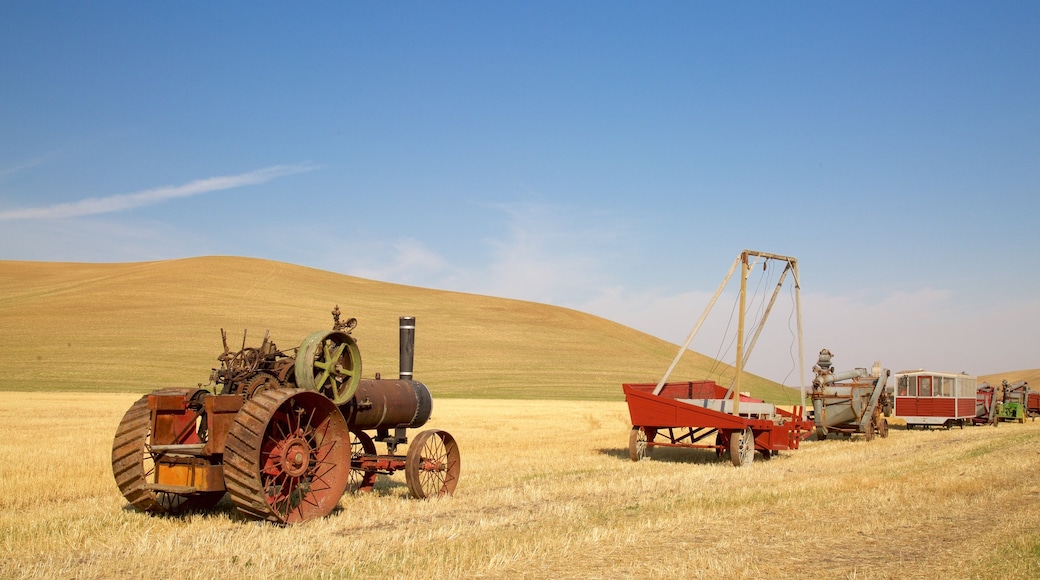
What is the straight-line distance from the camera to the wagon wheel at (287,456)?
8797 millimetres

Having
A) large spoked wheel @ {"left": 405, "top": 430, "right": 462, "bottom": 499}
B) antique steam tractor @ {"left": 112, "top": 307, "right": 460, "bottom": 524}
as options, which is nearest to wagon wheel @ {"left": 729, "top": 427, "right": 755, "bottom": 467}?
large spoked wheel @ {"left": 405, "top": 430, "right": 462, "bottom": 499}

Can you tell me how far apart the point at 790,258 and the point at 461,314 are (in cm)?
5165

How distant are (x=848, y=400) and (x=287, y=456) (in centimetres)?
1742

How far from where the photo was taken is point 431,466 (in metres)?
11.8

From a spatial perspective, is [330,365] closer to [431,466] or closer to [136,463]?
[431,466]

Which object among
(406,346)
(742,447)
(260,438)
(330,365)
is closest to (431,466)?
(406,346)

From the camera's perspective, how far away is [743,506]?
34.7 ft

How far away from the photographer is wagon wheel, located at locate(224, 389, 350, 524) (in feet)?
28.9

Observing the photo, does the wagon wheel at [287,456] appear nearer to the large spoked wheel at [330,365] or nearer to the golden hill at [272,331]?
the large spoked wheel at [330,365]

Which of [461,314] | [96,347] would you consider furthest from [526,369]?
[96,347]

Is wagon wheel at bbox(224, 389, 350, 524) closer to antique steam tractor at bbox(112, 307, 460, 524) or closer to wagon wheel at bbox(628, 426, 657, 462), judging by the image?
antique steam tractor at bbox(112, 307, 460, 524)

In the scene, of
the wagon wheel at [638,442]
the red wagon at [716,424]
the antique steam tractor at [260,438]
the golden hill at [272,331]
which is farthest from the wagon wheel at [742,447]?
the golden hill at [272,331]

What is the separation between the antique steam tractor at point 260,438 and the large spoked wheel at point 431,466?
0.03m

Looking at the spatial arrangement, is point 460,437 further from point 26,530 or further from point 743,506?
point 26,530
